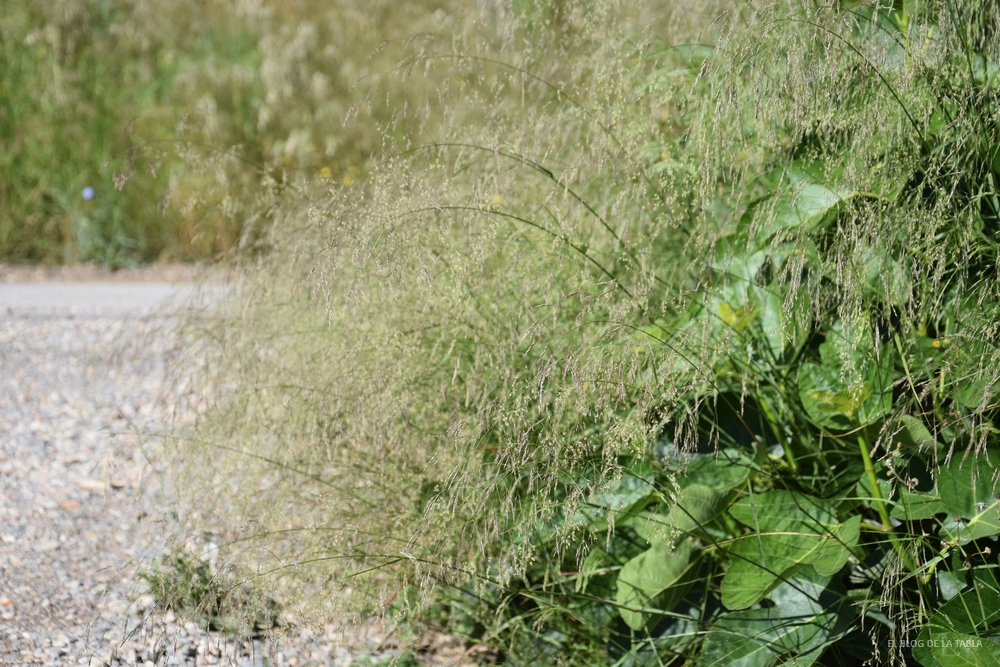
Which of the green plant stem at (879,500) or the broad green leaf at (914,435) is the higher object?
the broad green leaf at (914,435)

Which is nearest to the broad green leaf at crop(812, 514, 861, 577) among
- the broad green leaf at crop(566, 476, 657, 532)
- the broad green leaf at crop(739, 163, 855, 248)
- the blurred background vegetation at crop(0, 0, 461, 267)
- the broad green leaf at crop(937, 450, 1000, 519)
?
the broad green leaf at crop(937, 450, 1000, 519)

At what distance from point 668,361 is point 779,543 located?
352 mm

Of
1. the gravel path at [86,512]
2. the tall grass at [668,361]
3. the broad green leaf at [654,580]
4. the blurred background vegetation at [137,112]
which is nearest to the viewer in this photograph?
the tall grass at [668,361]

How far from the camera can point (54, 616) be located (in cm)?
201

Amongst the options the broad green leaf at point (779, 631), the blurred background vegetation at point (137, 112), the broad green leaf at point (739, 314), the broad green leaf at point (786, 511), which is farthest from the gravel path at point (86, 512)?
the blurred background vegetation at point (137, 112)

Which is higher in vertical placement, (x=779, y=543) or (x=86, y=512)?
(x=779, y=543)

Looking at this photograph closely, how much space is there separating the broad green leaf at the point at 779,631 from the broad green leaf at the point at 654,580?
0.09 metres

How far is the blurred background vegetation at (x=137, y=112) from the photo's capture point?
5.27 meters

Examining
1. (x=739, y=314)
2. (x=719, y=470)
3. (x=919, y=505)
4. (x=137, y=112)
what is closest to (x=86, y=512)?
(x=719, y=470)

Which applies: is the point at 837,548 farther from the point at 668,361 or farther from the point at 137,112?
the point at 137,112

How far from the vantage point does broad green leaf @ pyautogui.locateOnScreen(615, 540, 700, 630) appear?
5.43ft

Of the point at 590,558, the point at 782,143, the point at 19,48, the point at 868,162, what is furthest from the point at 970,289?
the point at 19,48

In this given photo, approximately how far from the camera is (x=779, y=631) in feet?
5.39

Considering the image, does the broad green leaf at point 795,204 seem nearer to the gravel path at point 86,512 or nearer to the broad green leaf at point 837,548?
the broad green leaf at point 837,548
